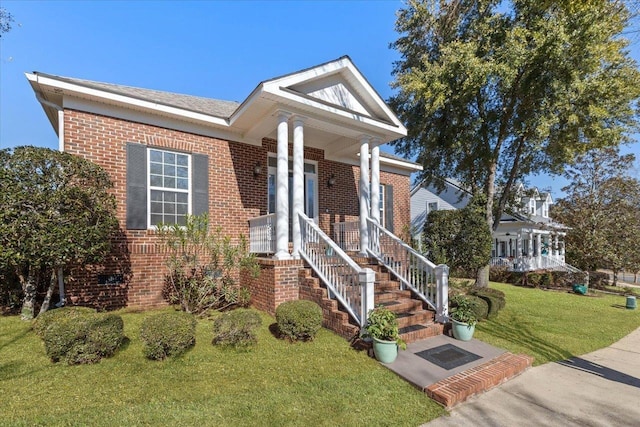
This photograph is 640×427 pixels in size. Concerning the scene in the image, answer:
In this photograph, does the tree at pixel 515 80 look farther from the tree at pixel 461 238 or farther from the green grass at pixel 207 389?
the green grass at pixel 207 389

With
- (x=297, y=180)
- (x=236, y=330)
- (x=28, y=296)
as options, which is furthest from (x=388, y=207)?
(x=28, y=296)

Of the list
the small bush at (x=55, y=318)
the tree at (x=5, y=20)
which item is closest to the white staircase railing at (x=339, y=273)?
the small bush at (x=55, y=318)

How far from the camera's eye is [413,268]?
7.09 meters

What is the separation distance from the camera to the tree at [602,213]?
1603 centimetres

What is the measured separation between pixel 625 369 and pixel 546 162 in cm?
1061

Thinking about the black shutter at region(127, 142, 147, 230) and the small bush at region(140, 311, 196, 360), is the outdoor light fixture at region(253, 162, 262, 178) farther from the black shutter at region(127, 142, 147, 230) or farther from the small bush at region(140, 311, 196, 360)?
the small bush at region(140, 311, 196, 360)

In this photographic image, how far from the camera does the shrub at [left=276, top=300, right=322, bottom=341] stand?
5.04 metres

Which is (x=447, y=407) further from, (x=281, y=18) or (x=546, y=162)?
(x=546, y=162)

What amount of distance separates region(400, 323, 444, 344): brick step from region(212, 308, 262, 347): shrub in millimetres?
2536

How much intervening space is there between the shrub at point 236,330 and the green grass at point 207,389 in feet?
0.55

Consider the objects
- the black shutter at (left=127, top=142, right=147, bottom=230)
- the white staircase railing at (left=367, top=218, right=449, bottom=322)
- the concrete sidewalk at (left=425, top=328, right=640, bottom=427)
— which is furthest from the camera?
the black shutter at (left=127, top=142, right=147, bottom=230)

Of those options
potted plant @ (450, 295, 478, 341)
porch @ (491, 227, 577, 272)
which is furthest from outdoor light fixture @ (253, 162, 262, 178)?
porch @ (491, 227, 577, 272)

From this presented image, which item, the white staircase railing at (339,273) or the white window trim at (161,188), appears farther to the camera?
the white window trim at (161,188)

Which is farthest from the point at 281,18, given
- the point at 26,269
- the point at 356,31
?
the point at 26,269
